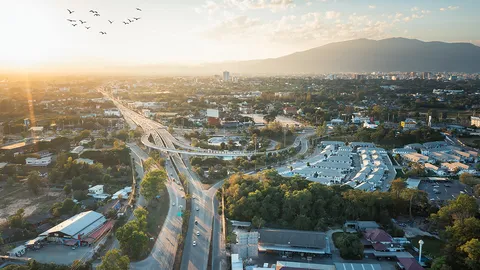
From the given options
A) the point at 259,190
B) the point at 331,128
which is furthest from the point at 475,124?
the point at 259,190

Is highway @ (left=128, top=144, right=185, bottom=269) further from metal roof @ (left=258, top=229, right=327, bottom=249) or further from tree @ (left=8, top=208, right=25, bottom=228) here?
tree @ (left=8, top=208, right=25, bottom=228)

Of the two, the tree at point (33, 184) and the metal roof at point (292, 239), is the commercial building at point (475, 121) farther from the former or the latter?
the tree at point (33, 184)

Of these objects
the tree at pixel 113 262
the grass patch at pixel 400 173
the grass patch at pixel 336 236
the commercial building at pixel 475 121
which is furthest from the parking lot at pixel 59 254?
the commercial building at pixel 475 121

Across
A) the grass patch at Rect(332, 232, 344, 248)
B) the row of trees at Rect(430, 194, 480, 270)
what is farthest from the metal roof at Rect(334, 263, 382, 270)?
the row of trees at Rect(430, 194, 480, 270)

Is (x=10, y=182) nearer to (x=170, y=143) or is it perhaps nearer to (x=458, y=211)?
(x=170, y=143)

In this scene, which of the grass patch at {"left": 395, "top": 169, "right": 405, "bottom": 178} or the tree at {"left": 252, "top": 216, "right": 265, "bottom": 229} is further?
the grass patch at {"left": 395, "top": 169, "right": 405, "bottom": 178}

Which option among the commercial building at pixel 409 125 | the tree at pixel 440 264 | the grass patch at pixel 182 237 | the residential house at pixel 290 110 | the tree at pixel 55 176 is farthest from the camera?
the residential house at pixel 290 110
